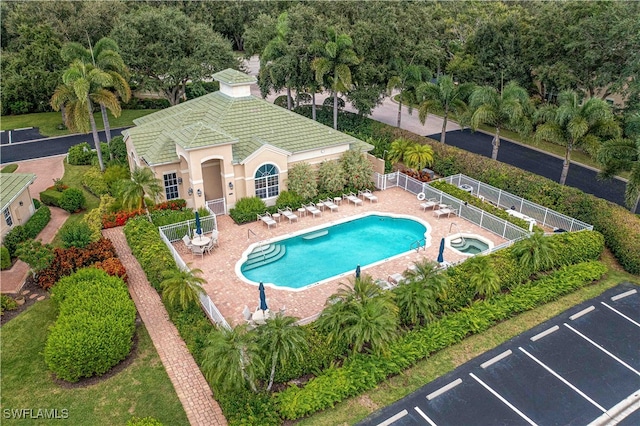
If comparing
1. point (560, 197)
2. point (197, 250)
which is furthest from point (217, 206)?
point (560, 197)

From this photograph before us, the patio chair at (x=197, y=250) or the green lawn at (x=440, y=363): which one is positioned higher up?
the patio chair at (x=197, y=250)

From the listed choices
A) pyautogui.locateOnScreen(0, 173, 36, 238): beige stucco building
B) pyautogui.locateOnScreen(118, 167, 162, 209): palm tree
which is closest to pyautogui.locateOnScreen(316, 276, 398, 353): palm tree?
pyautogui.locateOnScreen(118, 167, 162, 209): palm tree

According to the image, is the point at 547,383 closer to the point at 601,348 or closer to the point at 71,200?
the point at 601,348

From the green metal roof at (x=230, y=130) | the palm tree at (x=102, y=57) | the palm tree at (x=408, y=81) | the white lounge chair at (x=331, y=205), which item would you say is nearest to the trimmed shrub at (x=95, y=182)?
the green metal roof at (x=230, y=130)

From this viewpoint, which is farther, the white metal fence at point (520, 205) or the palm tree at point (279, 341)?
the white metal fence at point (520, 205)

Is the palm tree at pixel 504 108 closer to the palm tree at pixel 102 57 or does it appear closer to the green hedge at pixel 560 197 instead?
the green hedge at pixel 560 197

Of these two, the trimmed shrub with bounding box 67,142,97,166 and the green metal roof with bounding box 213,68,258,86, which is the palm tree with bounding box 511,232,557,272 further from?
the trimmed shrub with bounding box 67,142,97,166
